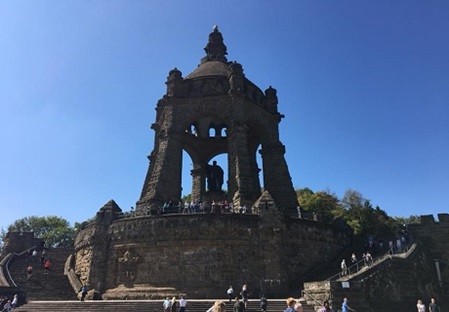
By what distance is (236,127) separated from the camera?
24.9 m

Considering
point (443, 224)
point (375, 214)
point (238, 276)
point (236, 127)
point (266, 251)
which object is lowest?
point (238, 276)

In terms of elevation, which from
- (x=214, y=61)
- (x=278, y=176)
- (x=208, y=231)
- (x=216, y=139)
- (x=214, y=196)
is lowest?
(x=208, y=231)

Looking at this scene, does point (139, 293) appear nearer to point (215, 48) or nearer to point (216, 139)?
point (216, 139)

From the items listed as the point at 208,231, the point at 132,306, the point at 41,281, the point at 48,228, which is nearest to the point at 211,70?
the point at 208,231

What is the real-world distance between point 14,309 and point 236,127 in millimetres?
15690

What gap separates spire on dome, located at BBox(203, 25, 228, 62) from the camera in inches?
1307

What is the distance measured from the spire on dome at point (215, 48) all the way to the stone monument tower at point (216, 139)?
165 centimetres

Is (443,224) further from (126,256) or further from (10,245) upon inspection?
(10,245)

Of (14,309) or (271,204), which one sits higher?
(271,204)

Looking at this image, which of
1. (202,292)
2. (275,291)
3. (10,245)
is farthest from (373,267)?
(10,245)

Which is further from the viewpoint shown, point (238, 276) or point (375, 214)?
point (375, 214)

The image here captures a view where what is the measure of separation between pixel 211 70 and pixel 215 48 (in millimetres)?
5705

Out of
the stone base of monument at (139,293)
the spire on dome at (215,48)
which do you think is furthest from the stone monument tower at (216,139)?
the stone base of monument at (139,293)

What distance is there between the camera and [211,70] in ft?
95.6
